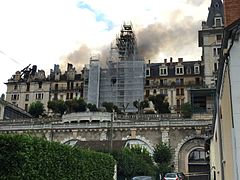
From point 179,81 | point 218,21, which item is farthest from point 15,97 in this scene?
point 218,21

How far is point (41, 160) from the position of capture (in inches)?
504

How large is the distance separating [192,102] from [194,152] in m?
11.1

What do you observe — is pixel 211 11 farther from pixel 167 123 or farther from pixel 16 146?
pixel 16 146

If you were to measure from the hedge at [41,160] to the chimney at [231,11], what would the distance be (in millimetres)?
7607

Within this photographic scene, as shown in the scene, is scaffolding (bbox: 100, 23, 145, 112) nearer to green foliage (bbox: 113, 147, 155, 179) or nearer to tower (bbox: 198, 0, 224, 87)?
tower (bbox: 198, 0, 224, 87)

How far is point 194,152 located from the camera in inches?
1997

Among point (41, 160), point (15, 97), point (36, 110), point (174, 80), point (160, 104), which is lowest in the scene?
point (41, 160)

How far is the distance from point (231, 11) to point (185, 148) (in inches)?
1619

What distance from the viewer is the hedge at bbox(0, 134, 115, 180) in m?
11.0

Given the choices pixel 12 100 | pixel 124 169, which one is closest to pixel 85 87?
pixel 12 100

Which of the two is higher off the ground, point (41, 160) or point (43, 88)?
point (43, 88)

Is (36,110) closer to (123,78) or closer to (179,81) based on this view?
(123,78)

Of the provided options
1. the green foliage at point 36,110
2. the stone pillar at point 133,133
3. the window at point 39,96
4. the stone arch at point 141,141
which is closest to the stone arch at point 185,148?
the stone arch at point 141,141

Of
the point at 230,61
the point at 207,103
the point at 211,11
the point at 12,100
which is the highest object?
the point at 211,11
